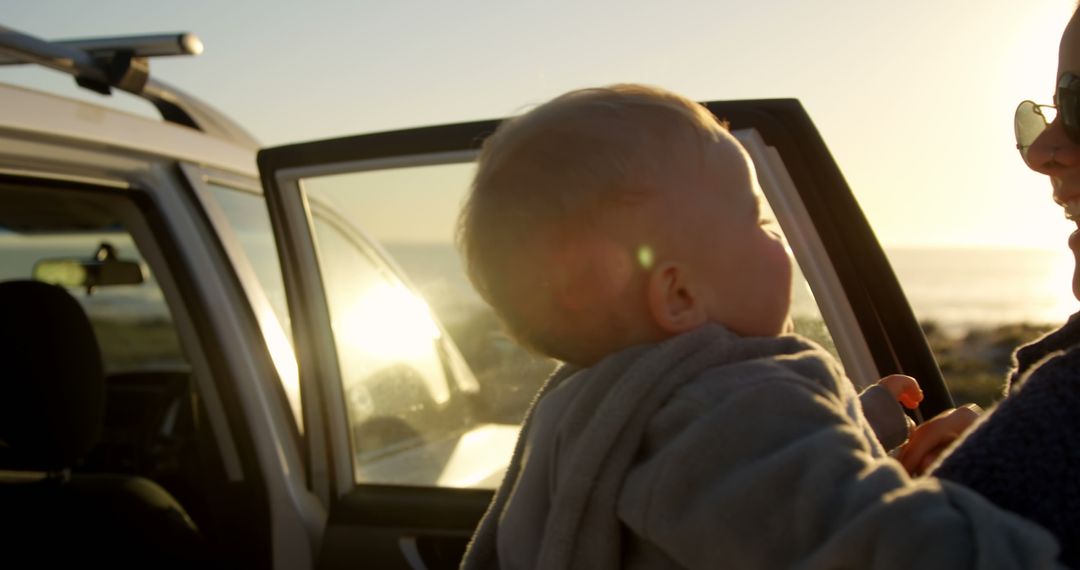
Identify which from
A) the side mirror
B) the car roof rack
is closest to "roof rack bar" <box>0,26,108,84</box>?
the car roof rack

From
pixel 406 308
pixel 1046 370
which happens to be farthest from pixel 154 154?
pixel 1046 370

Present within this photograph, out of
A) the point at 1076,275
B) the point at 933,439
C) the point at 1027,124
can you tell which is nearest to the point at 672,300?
the point at 933,439

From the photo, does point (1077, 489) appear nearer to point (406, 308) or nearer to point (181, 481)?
point (406, 308)

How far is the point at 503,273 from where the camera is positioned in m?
1.44

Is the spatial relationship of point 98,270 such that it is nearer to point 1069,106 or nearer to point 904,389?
point 904,389

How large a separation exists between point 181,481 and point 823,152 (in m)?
2.79

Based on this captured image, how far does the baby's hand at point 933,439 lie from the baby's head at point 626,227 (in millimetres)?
240

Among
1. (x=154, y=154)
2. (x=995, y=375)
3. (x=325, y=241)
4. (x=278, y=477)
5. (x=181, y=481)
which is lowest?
(x=995, y=375)

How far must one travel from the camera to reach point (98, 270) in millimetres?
3838

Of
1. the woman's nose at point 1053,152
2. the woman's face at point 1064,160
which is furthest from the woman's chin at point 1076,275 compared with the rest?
the woman's nose at point 1053,152

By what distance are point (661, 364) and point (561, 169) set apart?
277 millimetres

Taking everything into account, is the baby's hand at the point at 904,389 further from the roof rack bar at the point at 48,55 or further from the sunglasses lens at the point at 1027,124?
the roof rack bar at the point at 48,55

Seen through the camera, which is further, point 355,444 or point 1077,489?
point 355,444

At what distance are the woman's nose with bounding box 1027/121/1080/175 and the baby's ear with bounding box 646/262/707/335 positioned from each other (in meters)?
0.57
